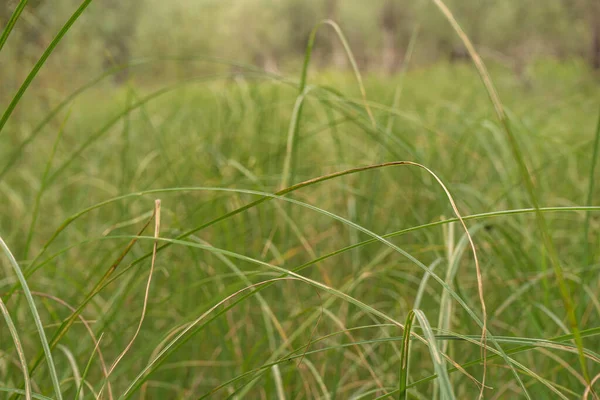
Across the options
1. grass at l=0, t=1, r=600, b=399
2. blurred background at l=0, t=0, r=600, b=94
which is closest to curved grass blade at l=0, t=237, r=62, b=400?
grass at l=0, t=1, r=600, b=399

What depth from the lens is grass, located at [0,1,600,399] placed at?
1.47 ft

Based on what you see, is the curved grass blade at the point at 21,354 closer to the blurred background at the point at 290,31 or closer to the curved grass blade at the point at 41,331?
the curved grass blade at the point at 41,331

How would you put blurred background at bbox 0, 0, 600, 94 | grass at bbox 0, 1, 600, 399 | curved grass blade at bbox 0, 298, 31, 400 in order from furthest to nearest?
blurred background at bbox 0, 0, 600, 94, grass at bbox 0, 1, 600, 399, curved grass blade at bbox 0, 298, 31, 400

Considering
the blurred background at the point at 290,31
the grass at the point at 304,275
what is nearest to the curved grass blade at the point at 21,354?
the grass at the point at 304,275

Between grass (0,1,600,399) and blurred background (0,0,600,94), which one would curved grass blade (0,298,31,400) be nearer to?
grass (0,1,600,399)

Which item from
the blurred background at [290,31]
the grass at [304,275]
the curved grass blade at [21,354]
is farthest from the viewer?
the blurred background at [290,31]

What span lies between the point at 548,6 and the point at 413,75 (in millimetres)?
4818

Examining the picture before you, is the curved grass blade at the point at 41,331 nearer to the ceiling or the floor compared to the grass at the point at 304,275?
nearer to the ceiling

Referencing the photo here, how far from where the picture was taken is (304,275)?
3.67ft

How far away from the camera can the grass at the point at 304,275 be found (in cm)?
45

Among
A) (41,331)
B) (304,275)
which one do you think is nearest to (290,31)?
(304,275)

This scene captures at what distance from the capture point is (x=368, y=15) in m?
15.7

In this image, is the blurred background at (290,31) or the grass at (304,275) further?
the blurred background at (290,31)

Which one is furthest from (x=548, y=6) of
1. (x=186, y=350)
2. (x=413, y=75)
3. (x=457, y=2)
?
(x=186, y=350)
